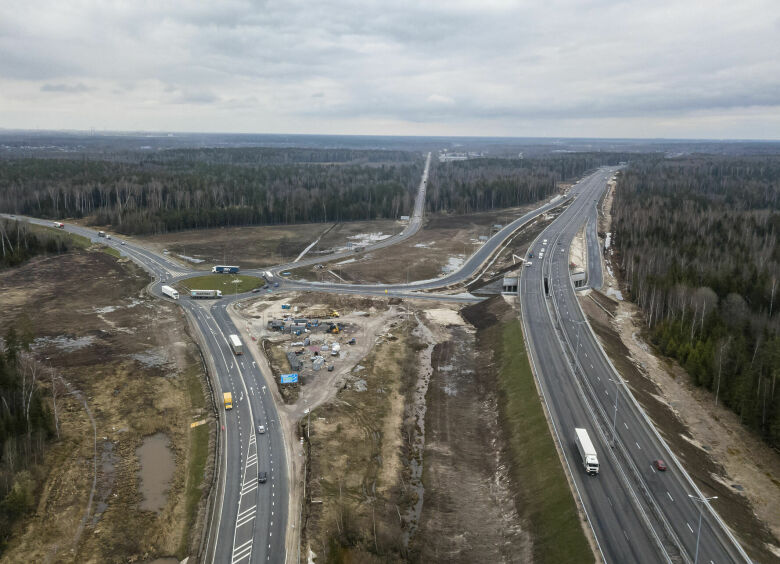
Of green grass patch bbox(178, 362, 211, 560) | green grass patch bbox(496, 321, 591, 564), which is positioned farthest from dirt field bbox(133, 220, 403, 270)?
green grass patch bbox(496, 321, 591, 564)

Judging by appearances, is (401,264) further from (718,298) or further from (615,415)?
(615,415)

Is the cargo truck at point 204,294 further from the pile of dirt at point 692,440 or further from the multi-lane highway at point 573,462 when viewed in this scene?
the pile of dirt at point 692,440

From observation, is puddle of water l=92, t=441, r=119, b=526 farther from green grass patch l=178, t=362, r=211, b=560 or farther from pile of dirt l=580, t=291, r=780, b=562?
pile of dirt l=580, t=291, r=780, b=562

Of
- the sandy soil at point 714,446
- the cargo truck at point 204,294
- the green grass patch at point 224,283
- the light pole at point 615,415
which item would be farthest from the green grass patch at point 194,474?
the green grass patch at point 224,283

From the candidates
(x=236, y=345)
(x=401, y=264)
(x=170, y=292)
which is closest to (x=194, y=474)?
(x=236, y=345)

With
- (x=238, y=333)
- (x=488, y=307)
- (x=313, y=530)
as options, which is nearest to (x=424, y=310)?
(x=488, y=307)

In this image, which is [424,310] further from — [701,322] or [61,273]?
[61,273]

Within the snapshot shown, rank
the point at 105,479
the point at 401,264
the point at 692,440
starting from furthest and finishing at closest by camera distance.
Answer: the point at 401,264 → the point at 692,440 → the point at 105,479
